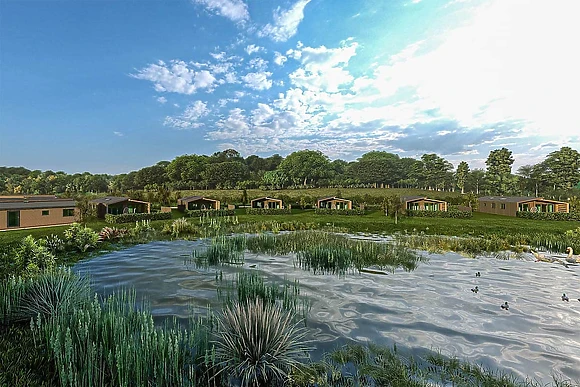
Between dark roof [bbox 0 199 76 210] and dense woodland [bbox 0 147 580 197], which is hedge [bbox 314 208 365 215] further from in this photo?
dense woodland [bbox 0 147 580 197]

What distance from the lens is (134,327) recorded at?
514 cm

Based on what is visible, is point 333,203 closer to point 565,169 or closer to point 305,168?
point 305,168

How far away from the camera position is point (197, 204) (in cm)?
4066

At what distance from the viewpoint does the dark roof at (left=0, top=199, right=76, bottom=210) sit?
24.0 meters

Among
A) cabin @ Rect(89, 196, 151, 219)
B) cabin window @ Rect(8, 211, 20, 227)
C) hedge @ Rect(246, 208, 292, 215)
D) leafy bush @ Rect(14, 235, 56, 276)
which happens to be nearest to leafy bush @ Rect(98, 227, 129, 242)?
leafy bush @ Rect(14, 235, 56, 276)

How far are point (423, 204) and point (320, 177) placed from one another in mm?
57422

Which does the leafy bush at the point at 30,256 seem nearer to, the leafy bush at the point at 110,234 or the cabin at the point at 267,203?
the leafy bush at the point at 110,234

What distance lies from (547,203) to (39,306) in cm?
5289

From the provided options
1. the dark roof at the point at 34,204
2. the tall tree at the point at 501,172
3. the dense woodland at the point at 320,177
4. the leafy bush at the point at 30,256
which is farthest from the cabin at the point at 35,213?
the tall tree at the point at 501,172

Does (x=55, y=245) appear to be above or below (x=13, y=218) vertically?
below

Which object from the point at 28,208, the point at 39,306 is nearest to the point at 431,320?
the point at 39,306

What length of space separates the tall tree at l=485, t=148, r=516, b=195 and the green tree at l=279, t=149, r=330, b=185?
4637cm

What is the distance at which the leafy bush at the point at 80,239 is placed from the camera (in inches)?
605

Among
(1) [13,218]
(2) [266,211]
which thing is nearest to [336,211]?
(2) [266,211]
